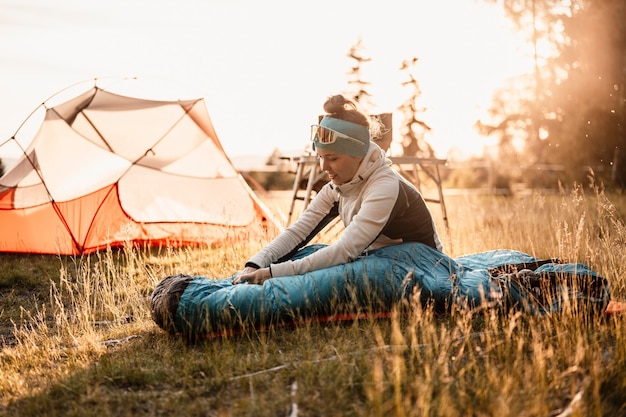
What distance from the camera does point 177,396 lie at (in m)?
2.35

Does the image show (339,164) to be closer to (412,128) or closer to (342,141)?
(342,141)

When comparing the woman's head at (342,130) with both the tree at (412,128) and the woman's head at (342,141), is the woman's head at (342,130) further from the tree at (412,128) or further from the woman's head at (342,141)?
the tree at (412,128)

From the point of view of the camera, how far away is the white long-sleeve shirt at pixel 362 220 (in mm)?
3170

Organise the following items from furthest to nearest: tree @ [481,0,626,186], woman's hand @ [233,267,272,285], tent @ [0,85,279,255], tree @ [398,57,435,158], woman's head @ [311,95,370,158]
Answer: tree @ [398,57,435,158]
tree @ [481,0,626,186]
tent @ [0,85,279,255]
woman's head @ [311,95,370,158]
woman's hand @ [233,267,272,285]

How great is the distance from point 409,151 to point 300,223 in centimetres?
2371

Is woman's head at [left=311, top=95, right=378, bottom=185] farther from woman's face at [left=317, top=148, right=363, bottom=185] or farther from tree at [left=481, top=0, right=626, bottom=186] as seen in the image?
tree at [left=481, top=0, right=626, bottom=186]

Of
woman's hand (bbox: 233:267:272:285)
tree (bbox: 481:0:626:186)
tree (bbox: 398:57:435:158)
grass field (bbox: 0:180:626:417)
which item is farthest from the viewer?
tree (bbox: 398:57:435:158)

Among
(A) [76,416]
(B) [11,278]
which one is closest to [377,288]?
(A) [76,416]

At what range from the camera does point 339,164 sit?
328 centimetres

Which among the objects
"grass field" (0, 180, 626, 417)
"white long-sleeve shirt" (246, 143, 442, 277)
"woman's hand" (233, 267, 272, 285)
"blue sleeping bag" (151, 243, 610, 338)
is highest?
"white long-sleeve shirt" (246, 143, 442, 277)

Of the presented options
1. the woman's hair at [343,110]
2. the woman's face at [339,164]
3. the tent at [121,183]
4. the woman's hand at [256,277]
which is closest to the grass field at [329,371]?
the woman's hand at [256,277]

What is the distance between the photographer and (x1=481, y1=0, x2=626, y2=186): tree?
12516 millimetres

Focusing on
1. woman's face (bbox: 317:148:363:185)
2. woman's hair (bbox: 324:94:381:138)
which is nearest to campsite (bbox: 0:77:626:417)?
woman's face (bbox: 317:148:363:185)

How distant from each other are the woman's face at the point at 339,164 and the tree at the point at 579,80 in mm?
9797
